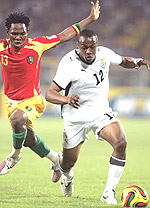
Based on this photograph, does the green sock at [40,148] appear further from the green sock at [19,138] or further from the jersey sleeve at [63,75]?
the jersey sleeve at [63,75]

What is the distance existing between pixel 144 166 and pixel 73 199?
3744 millimetres

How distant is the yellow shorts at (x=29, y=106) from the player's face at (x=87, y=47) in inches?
48.6

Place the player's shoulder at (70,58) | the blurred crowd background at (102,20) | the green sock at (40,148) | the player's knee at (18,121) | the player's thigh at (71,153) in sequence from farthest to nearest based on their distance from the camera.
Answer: the blurred crowd background at (102,20) → the green sock at (40,148) → the player's knee at (18,121) → the player's thigh at (71,153) → the player's shoulder at (70,58)

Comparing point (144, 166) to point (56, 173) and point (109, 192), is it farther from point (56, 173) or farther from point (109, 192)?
point (109, 192)

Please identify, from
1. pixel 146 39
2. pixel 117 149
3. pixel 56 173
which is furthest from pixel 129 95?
pixel 117 149

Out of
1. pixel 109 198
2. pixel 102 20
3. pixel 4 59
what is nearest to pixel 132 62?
pixel 4 59

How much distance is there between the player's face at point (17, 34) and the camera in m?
6.21

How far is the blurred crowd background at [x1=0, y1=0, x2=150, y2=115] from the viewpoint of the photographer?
2914cm

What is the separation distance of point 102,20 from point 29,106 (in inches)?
973

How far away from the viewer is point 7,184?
7.02 meters

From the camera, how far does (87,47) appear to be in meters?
5.59

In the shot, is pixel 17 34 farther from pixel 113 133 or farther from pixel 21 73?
pixel 113 133

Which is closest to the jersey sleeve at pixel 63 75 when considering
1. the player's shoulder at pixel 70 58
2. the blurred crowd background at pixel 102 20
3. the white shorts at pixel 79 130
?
the player's shoulder at pixel 70 58

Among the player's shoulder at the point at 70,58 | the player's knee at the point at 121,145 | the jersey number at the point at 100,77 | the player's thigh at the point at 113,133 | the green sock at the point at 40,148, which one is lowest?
the green sock at the point at 40,148
